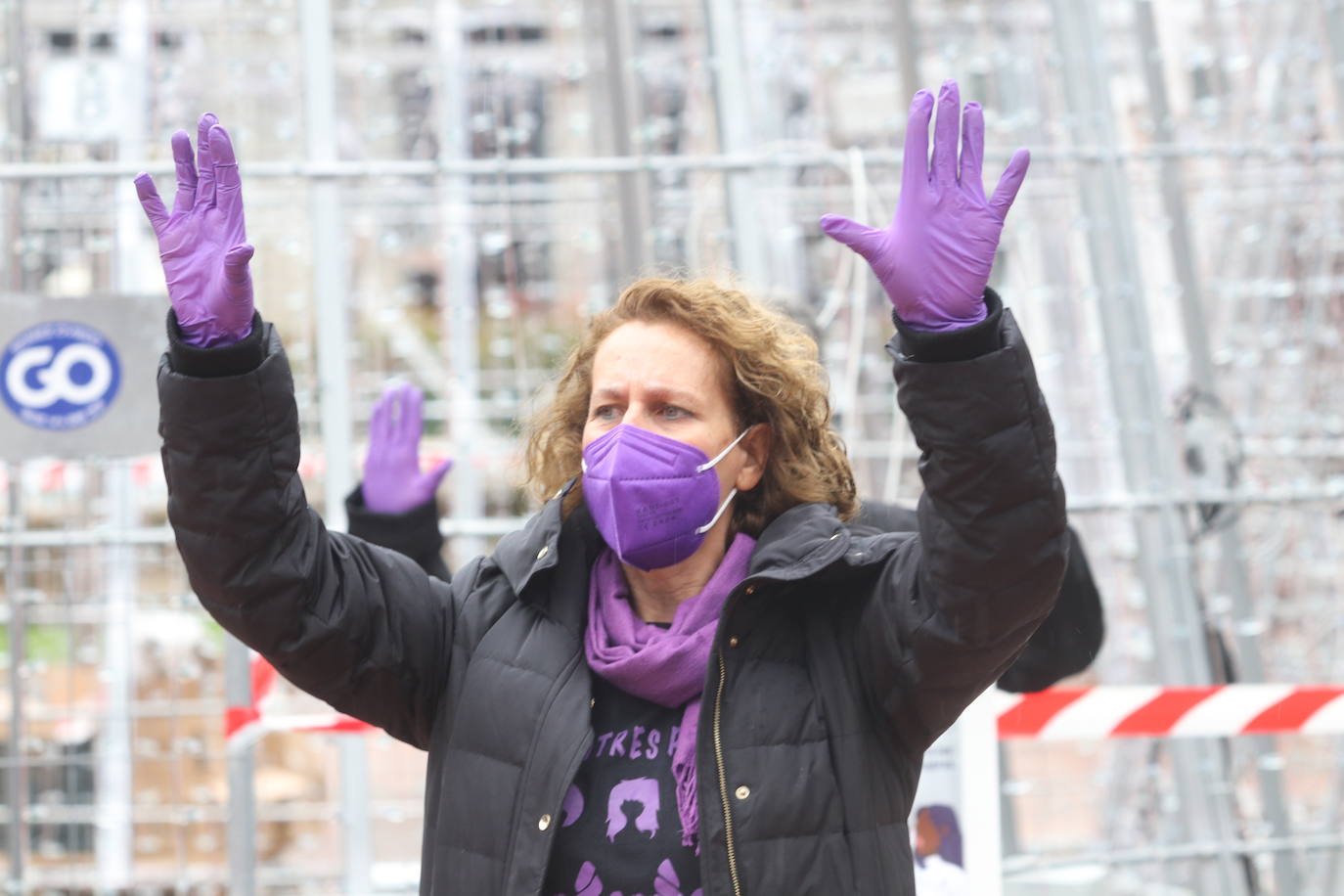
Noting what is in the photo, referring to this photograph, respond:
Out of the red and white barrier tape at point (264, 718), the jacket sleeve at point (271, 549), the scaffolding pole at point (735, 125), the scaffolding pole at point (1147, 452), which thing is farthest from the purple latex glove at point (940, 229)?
the scaffolding pole at point (1147, 452)

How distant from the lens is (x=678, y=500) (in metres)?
2.14

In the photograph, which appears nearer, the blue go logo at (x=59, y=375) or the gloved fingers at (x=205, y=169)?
the gloved fingers at (x=205, y=169)

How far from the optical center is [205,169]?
2.01 m

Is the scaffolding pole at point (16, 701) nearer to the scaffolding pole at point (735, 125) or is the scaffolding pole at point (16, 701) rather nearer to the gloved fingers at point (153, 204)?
the scaffolding pole at point (735, 125)

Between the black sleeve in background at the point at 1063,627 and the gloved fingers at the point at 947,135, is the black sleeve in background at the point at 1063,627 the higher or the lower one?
the lower one

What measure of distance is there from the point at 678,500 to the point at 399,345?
685cm

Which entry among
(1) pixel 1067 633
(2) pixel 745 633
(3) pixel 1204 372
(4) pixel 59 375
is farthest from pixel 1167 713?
(4) pixel 59 375

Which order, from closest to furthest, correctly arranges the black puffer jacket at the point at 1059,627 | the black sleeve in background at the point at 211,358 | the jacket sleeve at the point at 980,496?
the jacket sleeve at the point at 980,496 → the black sleeve in background at the point at 211,358 → the black puffer jacket at the point at 1059,627

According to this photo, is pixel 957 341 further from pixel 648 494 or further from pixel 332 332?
pixel 332 332

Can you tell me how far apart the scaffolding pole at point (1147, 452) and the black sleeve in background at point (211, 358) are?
3275 millimetres

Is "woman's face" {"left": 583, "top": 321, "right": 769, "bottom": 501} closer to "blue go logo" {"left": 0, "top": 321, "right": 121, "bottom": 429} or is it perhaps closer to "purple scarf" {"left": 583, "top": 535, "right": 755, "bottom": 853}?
"purple scarf" {"left": 583, "top": 535, "right": 755, "bottom": 853}

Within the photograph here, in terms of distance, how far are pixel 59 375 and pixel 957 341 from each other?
2.83 meters

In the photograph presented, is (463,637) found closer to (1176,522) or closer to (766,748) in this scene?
(766,748)

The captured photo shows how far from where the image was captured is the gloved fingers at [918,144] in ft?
6.09
